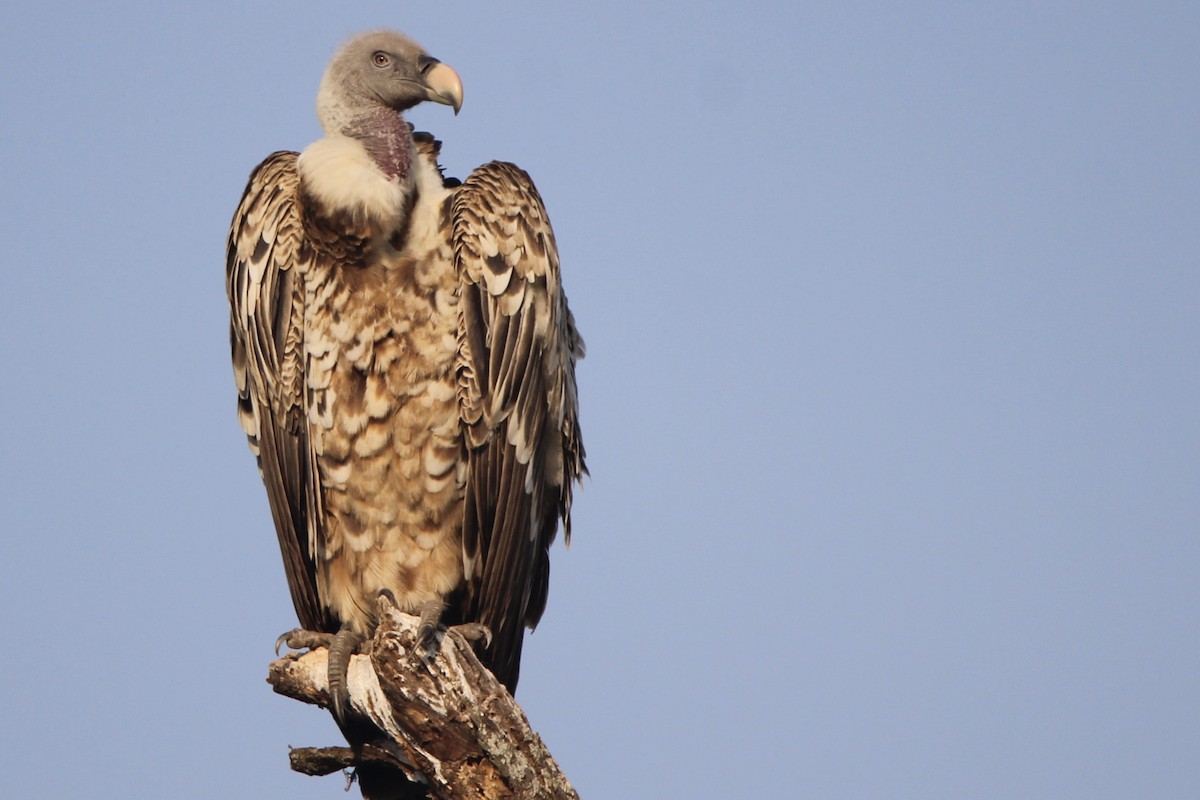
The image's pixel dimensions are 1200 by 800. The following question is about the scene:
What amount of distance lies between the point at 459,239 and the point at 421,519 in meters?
1.35

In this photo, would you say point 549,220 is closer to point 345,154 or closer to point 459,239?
point 459,239

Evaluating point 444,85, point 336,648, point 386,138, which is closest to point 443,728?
point 336,648

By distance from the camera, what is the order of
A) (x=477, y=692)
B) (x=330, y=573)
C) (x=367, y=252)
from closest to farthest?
1. (x=477, y=692)
2. (x=367, y=252)
3. (x=330, y=573)

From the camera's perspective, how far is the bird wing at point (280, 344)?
6.86 metres

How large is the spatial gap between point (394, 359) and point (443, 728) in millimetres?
1833

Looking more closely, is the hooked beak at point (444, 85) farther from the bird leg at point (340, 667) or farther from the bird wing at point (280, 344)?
the bird leg at point (340, 667)

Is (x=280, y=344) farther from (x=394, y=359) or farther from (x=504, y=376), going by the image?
(x=504, y=376)

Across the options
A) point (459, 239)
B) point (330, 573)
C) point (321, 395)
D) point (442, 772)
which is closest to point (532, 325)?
point (459, 239)

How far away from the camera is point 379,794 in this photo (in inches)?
263

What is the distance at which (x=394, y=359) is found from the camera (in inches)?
262

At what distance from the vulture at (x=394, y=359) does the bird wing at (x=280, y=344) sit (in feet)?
0.04

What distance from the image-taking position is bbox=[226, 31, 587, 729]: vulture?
6.68 meters

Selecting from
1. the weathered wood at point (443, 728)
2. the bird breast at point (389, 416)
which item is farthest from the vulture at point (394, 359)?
the weathered wood at point (443, 728)

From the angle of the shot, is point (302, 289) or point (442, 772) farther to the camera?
point (302, 289)
